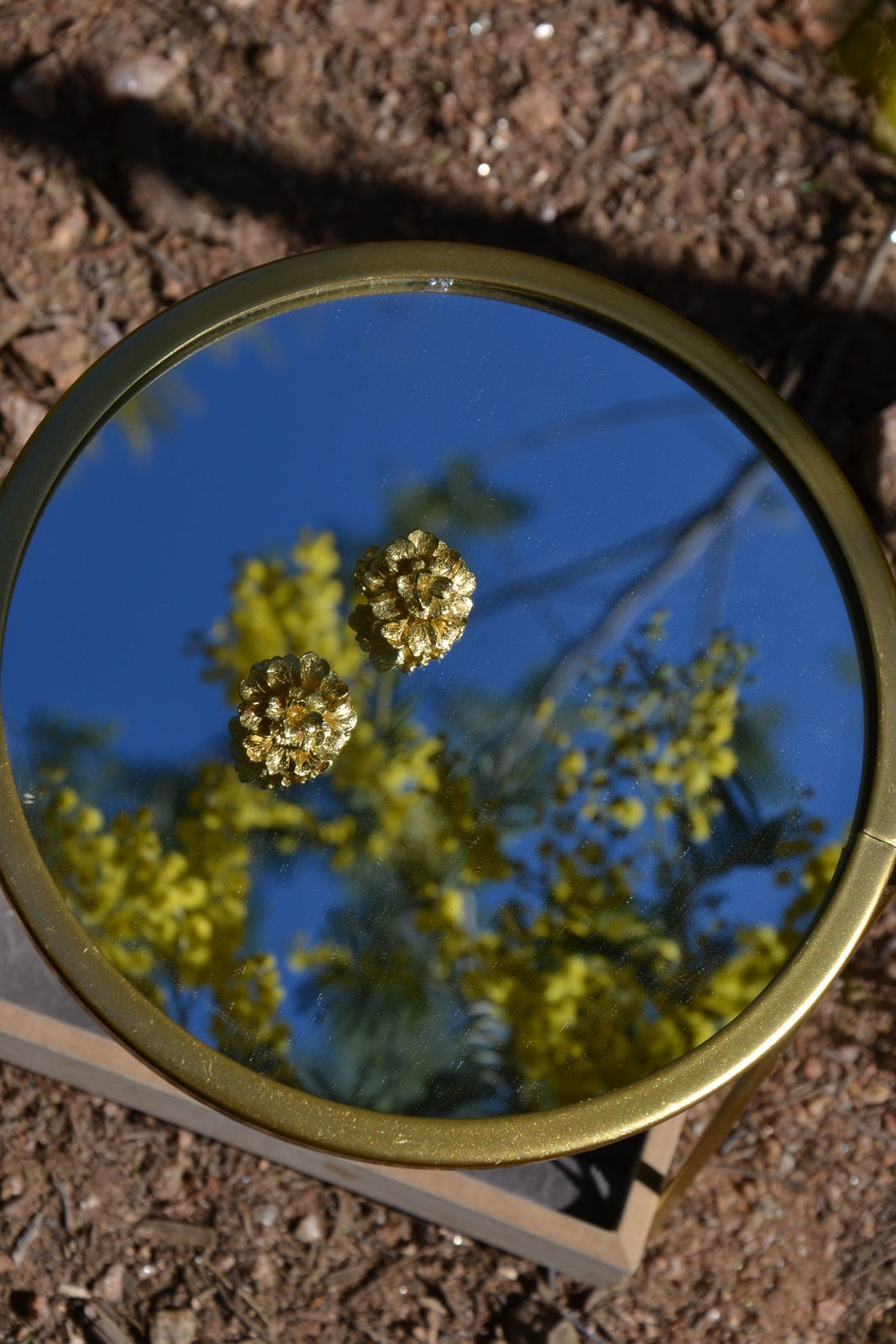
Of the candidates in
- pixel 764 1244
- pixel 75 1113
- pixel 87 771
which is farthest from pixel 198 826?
pixel 764 1244

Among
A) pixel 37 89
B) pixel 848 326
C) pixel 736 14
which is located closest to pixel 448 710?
pixel 848 326

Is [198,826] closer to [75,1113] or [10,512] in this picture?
[10,512]

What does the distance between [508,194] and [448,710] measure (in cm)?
154

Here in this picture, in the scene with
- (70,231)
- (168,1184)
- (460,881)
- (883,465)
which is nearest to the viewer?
(460,881)

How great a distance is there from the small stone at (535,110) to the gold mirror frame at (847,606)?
4.04ft

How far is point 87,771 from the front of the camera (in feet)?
4.27

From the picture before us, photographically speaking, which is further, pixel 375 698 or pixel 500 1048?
pixel 375 698

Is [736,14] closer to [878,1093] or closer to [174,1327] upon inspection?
[878,1093]

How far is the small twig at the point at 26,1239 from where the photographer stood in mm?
1782

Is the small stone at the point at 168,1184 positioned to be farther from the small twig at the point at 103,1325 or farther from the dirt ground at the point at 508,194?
the small twig at the point at 103,1325

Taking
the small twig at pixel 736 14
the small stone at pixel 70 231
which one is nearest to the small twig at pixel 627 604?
the small stone at pixel 70 231

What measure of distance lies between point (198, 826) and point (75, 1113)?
0.84m

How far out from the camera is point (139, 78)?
2.47m

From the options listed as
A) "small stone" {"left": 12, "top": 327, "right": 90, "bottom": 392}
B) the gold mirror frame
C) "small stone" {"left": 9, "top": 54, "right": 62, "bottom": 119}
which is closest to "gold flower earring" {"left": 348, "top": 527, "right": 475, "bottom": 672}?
the gold mirror frame
